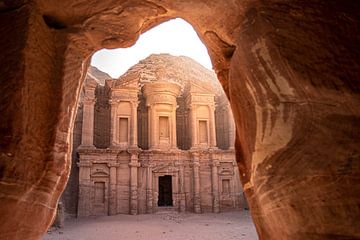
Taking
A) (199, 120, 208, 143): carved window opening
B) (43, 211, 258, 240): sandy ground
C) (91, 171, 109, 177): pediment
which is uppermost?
(199, 120, 208, 143): carved window opening

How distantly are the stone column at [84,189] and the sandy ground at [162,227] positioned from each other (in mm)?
755

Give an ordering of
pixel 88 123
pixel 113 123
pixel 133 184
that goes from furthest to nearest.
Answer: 1. pixel 113 123
2. pixel 88 123
3. pixel 133 184

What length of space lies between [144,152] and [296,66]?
68.1 feet

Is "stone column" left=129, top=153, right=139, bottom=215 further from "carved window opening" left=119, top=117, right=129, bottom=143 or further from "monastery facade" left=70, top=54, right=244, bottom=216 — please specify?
"carved window opening" left=119, top=117, right=129, bottom=143

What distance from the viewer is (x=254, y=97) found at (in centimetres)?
363

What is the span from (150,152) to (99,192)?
446 centimetres

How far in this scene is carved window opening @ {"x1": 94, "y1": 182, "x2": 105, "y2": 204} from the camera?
21.6m

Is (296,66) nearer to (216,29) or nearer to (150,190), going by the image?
(216,29)

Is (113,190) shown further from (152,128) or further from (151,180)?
(152,128)

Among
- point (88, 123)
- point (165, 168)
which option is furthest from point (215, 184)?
point (88, 123)

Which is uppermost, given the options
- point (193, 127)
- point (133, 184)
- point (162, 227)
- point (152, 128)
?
point (193, 127)

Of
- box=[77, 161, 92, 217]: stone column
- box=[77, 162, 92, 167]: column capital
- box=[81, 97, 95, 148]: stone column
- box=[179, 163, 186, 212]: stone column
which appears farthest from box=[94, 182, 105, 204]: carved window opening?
box=[179, 163, 186, 212]: stone column

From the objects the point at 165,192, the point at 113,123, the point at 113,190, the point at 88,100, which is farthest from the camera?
the point at 165,192

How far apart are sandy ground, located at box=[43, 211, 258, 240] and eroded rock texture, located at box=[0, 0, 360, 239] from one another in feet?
36.5
